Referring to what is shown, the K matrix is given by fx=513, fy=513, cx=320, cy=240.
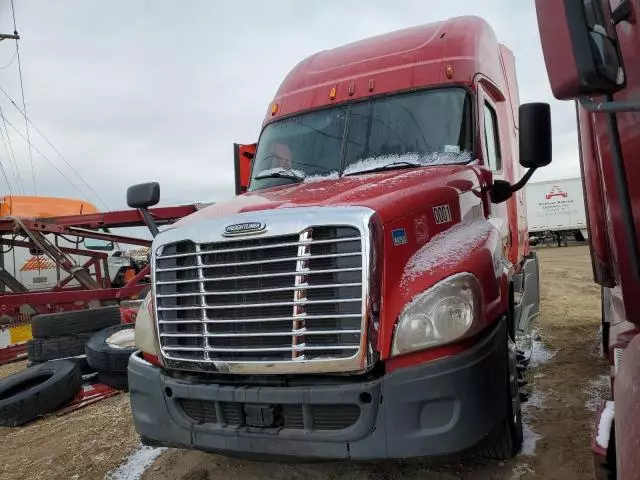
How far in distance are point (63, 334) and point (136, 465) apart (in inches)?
142

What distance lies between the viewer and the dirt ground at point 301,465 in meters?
3.21

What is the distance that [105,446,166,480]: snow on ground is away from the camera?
3564mm

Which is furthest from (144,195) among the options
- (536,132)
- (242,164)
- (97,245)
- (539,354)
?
(97,245)

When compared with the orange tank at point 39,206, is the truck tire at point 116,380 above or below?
below

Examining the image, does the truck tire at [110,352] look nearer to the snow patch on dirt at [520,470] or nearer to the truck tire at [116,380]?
the truck tire at [116,380]

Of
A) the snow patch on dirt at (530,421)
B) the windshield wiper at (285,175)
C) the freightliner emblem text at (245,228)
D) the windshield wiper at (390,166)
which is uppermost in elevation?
the windshield wiper at (285,175)

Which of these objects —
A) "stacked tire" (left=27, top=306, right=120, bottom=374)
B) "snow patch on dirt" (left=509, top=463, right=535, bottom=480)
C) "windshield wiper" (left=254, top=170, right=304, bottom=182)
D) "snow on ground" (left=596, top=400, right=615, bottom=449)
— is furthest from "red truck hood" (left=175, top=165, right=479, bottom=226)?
"stacked tire" (left=27, top=306, right=120, bottom=374)

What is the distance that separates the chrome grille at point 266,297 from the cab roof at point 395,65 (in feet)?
6.97

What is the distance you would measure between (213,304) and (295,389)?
0.66 meters

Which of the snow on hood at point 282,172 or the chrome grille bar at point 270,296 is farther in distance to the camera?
the snow on hood at point 282,172

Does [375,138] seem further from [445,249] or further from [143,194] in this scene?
[143,194]

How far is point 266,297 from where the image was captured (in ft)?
8.55

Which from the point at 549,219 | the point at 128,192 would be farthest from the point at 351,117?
the point at 549,219

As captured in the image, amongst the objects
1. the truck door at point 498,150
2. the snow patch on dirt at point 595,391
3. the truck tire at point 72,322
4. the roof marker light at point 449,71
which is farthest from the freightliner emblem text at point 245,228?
the truck tire at point 72,322
